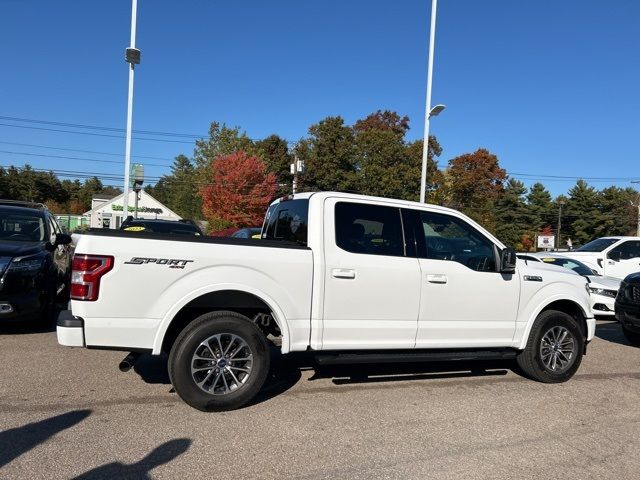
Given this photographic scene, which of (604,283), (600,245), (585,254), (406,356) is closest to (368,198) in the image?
(406,356)

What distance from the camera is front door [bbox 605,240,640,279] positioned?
1517 cm

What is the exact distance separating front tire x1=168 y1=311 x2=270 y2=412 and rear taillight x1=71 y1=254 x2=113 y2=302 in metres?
0.83

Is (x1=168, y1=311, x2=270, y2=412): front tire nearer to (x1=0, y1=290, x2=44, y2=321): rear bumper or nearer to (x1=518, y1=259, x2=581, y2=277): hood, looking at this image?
(x1=518, y1=259, x2=581, y2=277): hood

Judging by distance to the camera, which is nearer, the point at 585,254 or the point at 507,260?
the point at 507,260

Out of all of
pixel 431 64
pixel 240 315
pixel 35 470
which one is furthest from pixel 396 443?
pixel 431 64

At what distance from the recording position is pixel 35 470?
11.5 feet

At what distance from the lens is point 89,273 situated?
4383 mm

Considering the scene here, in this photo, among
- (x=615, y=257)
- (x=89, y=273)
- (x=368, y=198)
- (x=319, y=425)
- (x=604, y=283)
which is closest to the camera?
(x=89, y=273)

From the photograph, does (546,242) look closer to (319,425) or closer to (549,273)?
(549,273)

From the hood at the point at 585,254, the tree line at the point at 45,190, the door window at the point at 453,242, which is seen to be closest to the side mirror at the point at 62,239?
the door window at the point at 453,242

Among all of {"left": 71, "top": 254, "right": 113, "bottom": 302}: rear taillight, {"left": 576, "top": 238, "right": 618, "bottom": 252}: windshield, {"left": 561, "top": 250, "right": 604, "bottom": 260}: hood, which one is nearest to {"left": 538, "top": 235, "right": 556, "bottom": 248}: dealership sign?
{"left": 576, "top": 238, "right": 618, "bottom": 252}: windshield

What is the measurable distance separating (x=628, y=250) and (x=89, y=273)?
15.5 m

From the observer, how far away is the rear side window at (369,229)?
5309mm

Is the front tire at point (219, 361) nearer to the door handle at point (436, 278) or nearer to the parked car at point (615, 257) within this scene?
the door handle at point (436, 278)
